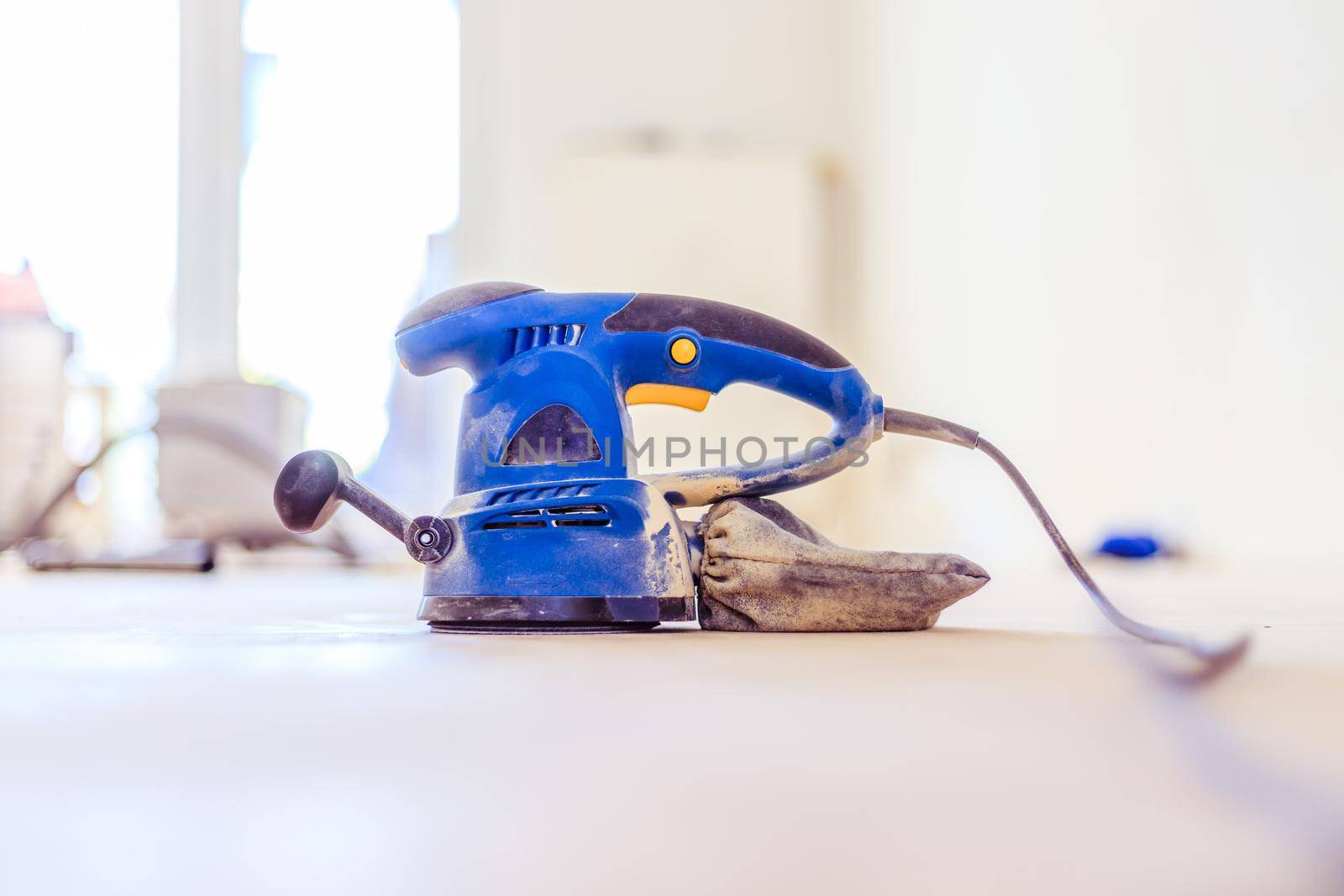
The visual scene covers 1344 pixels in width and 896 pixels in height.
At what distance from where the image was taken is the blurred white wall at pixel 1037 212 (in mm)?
1332

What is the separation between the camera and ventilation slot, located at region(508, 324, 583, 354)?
71 cm

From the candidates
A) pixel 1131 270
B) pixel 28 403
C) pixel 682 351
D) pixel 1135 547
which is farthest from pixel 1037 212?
pixel 28 403

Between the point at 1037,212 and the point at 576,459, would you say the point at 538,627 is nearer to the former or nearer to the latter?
the point at 576,459

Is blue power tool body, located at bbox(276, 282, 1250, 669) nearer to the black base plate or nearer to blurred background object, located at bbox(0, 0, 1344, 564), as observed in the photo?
the black base plate

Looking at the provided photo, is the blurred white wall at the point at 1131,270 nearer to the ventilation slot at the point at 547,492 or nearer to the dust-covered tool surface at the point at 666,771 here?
the dust-covered tool surface at the point at 666,771

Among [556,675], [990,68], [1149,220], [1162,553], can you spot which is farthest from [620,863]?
[990,68]

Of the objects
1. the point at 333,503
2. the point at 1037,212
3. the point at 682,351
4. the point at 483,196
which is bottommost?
the point at 333,503

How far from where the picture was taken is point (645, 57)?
3.27 metres

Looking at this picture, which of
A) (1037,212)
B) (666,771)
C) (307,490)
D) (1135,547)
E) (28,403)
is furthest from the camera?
(28,403)

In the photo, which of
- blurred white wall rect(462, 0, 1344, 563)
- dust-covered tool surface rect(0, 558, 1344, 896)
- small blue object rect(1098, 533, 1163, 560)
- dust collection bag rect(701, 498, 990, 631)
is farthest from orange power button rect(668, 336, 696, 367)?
small blue object rect(1098, 533, 1163, 560)

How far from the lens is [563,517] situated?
66 centimetres

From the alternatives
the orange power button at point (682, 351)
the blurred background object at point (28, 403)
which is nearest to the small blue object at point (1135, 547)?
the orange power button at point (682, 351)

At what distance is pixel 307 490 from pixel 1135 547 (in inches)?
55.1

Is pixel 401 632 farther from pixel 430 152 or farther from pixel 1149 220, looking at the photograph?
pixel 430 152
